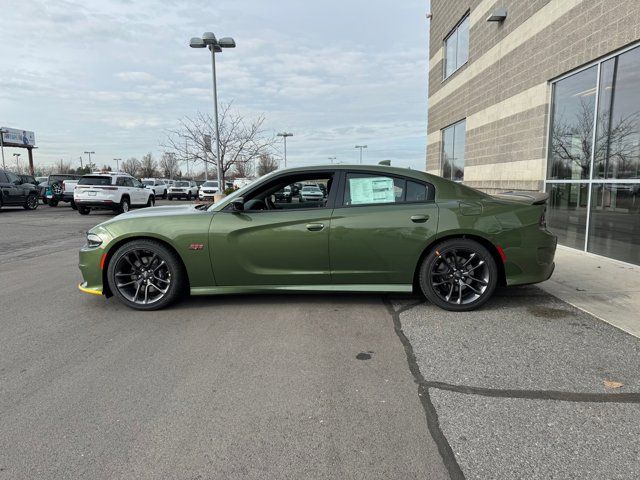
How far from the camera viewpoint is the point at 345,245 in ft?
15.2

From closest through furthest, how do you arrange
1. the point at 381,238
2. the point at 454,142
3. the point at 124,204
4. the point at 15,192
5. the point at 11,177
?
the point at 381,238, the point at 454,142, the point at 124,204, the point at 15,192, the point at 11,177

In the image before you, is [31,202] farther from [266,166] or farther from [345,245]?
[266,166]

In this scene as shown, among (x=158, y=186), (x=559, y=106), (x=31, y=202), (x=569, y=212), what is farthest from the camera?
(x=158, y=186)

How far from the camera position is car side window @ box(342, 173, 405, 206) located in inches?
188

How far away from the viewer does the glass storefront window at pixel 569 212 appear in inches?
313

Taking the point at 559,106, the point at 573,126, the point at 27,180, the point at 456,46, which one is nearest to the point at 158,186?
the point at 27,180

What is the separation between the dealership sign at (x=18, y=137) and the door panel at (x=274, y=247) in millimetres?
52382

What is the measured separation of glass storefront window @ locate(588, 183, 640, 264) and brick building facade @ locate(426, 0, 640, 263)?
0.02 m

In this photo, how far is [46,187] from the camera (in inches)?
955

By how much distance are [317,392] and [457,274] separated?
7.51ft

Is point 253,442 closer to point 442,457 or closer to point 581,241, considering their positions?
point 442,457

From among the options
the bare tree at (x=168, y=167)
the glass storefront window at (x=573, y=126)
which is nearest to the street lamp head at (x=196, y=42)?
the glass storefront window at (x=573, y=126)

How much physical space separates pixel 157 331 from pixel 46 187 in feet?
79.5

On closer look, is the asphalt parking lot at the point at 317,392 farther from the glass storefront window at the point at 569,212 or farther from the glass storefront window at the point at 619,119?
the glass storefront window at the point at 569,212
